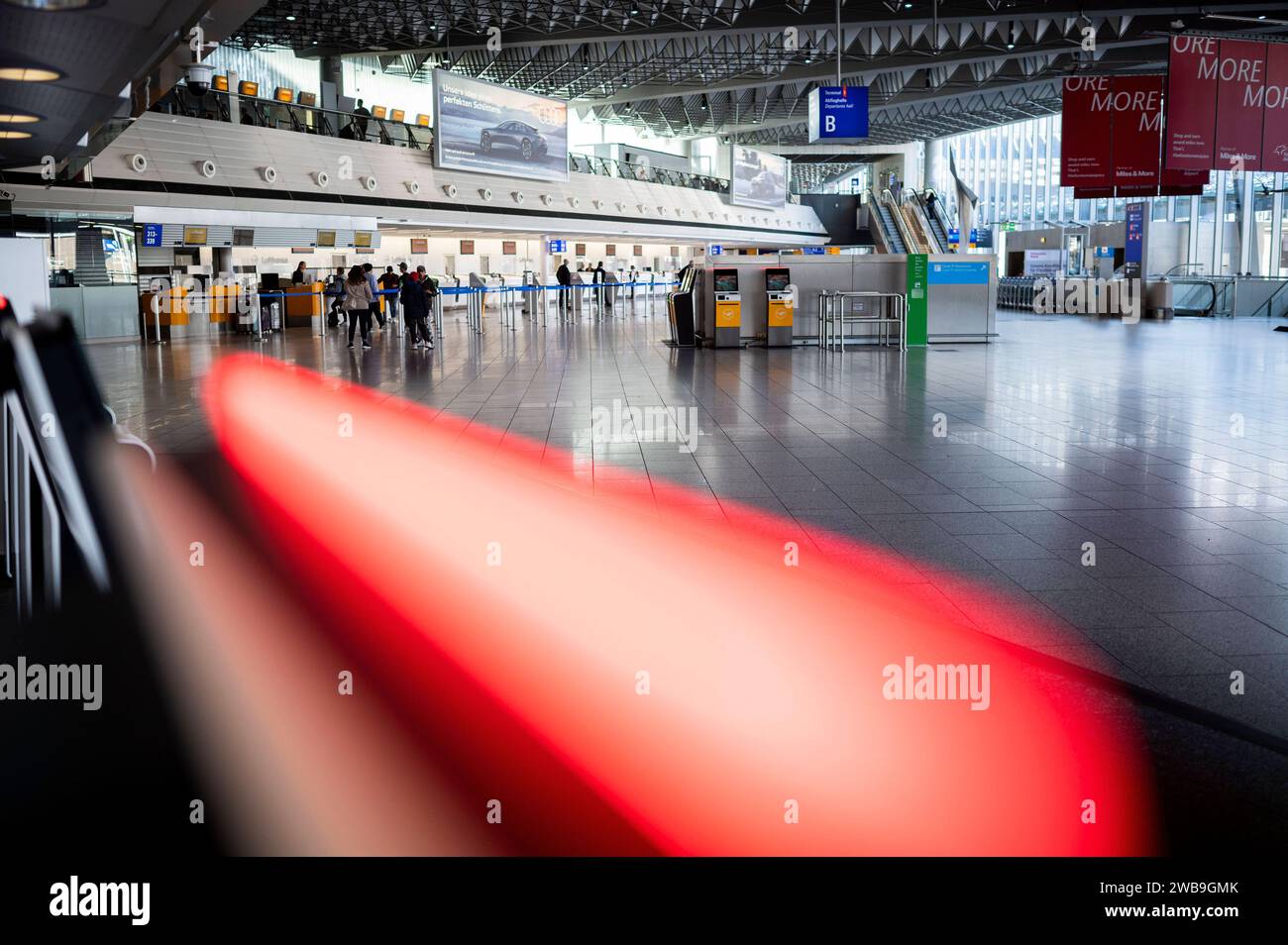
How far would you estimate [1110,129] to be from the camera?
18125mm

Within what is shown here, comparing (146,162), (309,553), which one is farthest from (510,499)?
(146,162)

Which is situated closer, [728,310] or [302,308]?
[728,310]

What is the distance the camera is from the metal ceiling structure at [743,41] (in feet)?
89.8

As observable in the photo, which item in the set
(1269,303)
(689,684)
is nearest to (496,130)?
(1269,303)

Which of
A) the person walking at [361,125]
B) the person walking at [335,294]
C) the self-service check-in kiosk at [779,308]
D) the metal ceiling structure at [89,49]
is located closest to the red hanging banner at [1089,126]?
the self-service check-in kiosk at [779,308]

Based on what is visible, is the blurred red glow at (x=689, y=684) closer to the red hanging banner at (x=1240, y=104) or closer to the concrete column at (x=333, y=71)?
the red hanging banner at (x=1240, y=104)

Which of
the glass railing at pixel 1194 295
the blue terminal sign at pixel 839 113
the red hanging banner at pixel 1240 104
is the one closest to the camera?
the red hanging banner at pixel 1240 104

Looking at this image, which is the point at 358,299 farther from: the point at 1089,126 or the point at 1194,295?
the point at 1194,295

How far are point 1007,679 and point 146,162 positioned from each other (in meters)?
23.7

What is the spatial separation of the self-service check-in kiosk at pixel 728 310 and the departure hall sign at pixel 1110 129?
5.53 metres

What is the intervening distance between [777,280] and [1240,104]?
Answer: 6805mm

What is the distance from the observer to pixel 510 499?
21.2 feet

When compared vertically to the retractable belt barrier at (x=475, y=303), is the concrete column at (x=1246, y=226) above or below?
above
